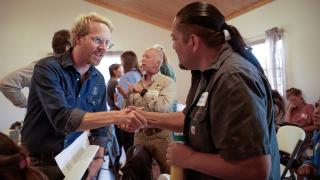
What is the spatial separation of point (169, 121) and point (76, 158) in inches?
17.5

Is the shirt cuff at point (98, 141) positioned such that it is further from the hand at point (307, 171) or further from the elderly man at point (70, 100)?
the hand at point (307, 171)

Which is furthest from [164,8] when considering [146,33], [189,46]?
[189,46]

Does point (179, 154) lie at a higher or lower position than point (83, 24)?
lower

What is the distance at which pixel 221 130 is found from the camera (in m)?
0.96

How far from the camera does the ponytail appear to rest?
3.69ft

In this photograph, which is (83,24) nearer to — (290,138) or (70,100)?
(70,100)

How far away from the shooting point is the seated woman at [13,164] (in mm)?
802

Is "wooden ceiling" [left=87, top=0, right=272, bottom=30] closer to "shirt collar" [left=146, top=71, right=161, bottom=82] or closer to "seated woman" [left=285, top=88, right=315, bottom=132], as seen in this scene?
"seated woman" [left=285, top=88, right=315, bottom=132]

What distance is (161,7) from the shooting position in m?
6.53

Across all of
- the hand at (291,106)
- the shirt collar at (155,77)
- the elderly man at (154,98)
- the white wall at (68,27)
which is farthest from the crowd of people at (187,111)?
the white wall at (68,27)

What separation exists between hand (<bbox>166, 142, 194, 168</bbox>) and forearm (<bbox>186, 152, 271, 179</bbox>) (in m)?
0.08

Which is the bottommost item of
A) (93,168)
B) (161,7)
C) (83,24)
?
(93,168)

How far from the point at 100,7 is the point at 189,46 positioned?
652 centimetres

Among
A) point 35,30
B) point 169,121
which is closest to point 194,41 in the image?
point 169,121
